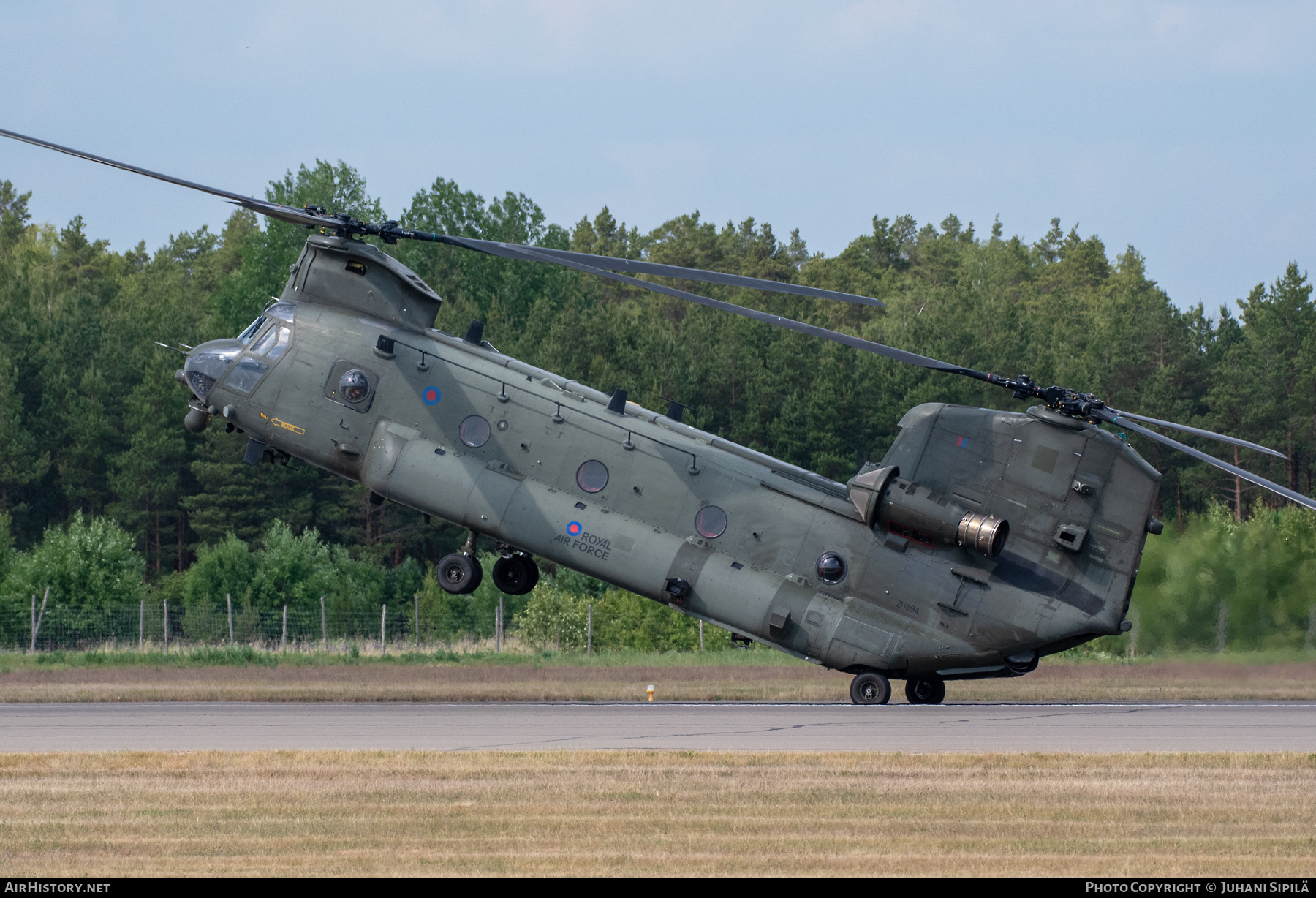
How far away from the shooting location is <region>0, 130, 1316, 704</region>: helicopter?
22.2 m

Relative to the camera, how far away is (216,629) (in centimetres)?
4450

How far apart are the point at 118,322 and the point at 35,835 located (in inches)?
2371

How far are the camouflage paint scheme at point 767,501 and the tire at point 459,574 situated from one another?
607 millimetres

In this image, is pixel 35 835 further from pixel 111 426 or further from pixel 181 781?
pixel 111 426

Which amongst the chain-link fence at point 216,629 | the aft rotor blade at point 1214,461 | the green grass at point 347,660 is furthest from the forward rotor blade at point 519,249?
the chain-link fence at point 216,629

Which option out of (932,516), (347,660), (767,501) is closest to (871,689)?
(932,516)

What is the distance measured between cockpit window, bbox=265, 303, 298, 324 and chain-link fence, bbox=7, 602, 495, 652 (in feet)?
59.7

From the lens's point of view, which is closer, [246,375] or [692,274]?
[692,274]

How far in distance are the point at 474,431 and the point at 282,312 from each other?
156 inches

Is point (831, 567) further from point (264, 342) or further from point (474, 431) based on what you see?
point (264, 342)

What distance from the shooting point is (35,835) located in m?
12.9

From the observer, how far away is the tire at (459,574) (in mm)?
22562

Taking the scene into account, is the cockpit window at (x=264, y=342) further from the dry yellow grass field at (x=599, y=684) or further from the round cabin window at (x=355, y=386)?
the dry yellow grass field at (x=599, y=684)

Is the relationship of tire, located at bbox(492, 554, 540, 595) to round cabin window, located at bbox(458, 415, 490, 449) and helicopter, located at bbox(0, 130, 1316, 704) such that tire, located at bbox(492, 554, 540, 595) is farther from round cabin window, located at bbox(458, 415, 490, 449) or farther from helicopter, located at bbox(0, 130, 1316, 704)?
round cabin window, located at bbox(458, 415, 490, 449)
